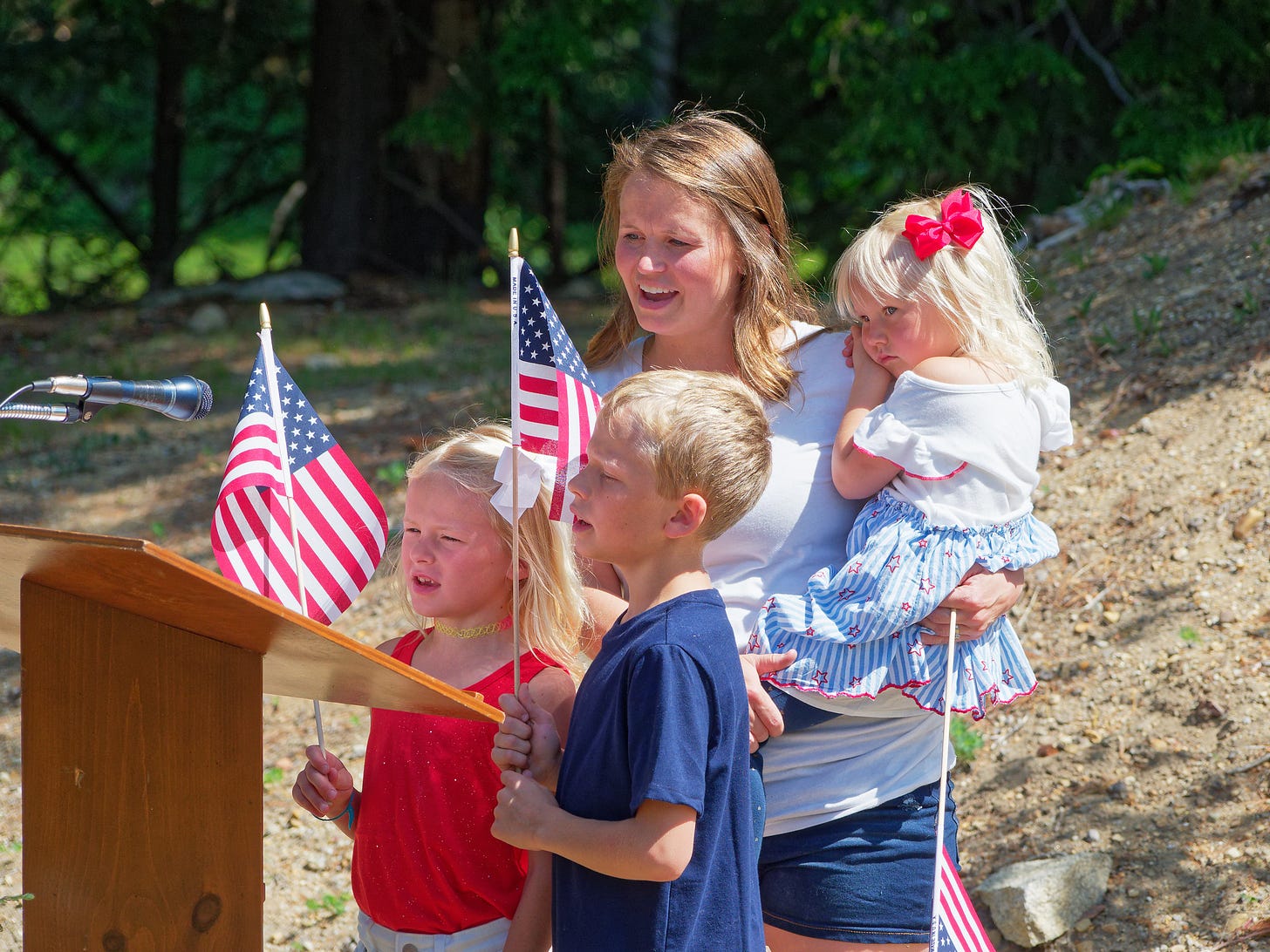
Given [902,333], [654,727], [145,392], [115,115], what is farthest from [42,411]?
[115,115]

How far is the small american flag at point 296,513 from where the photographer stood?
2.56 m

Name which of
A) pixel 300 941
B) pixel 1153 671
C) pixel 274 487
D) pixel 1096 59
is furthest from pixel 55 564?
pixel 1096 59

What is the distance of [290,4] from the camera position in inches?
498

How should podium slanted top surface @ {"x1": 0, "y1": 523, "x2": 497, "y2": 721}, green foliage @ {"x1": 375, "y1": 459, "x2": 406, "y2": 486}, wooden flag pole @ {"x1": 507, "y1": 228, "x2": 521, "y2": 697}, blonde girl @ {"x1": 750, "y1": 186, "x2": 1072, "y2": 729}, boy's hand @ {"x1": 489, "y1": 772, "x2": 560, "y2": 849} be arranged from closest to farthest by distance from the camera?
1. podium slanted top surface @ {"x1": 0, "y1": 523, "x2": 497, "y2": 721}
2. boy's hand @ {"x1": 489, "y1": 772, "x2": 560, "y2": 849}
3. wooden flag pole @ {"x1": 507, "y1": 228, "x2": 521, "y2": 697}
4. blonde girl @ {"x1": 750, "y1": 186, "x2": 1072, "y2": 729}
5. green foliage @ {"x1": 375, "y1": 459, "x2": 406, "y2": 486}

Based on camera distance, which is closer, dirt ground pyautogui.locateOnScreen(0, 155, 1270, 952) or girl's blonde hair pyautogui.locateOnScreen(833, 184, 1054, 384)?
girl's blonde hair pyautogui.locateOnScreen(833, 184, 1054, 384)

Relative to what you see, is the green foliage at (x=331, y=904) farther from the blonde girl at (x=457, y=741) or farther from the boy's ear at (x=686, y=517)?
the boy's ear at (x=686, y=517)

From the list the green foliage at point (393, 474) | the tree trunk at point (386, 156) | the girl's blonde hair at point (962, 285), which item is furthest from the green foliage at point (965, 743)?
the tree trunk at point (386, 156)

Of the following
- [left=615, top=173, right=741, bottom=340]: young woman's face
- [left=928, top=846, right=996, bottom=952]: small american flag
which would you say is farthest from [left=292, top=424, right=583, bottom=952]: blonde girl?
[left=928, top=846, right=996, bottom=952]: small american flag

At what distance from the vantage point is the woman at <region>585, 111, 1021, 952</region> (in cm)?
→ 244

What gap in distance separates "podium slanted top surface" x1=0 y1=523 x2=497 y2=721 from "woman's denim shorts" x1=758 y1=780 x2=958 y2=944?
0.76m

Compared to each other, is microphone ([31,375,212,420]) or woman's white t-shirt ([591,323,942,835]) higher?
microphone ([31,375,212,420])

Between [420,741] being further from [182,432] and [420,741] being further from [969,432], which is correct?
[182,432]

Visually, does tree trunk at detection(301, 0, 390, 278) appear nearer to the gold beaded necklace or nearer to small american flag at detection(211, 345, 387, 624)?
small american flag at detection(211, 345, 387, 624)

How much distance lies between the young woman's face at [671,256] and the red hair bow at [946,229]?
37 cm
